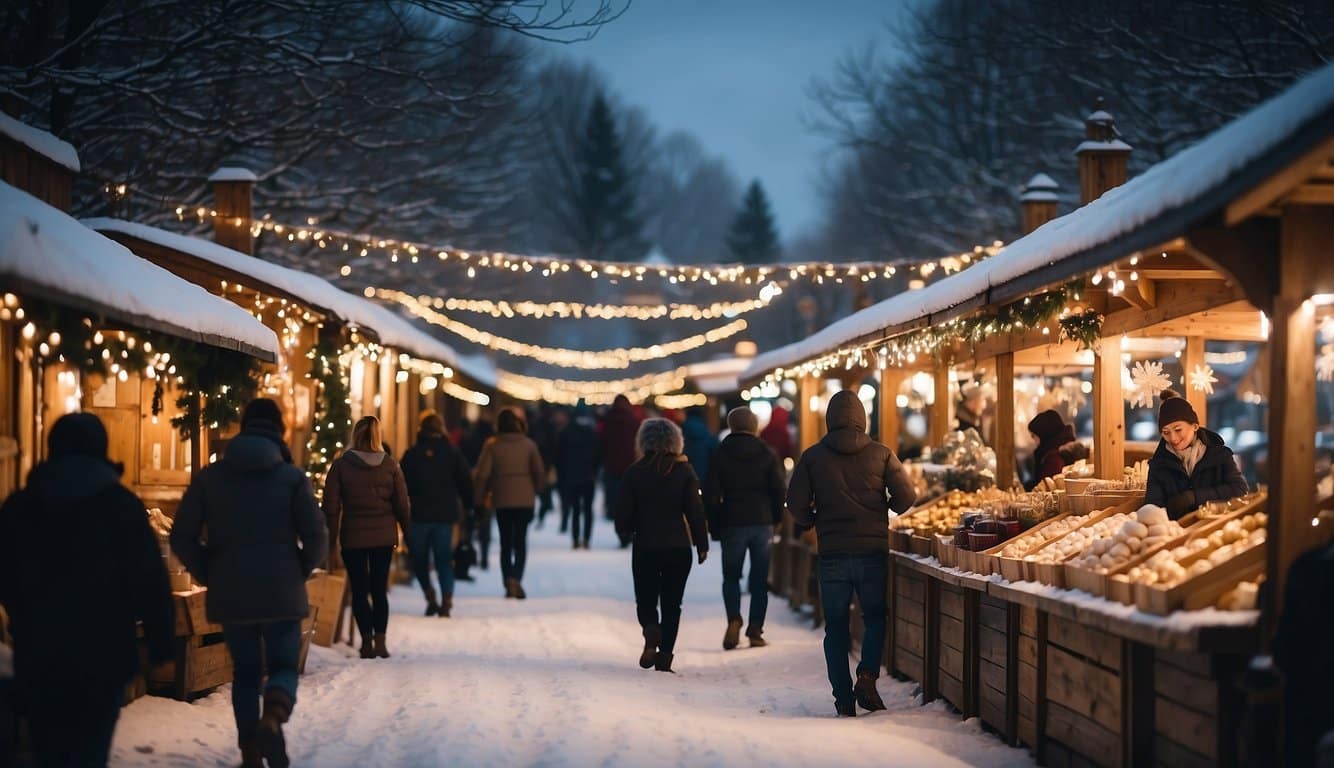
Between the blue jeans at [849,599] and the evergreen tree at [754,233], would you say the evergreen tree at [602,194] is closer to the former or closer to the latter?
the evergreen tree at [754,233]

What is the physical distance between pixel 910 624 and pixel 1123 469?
1860mm

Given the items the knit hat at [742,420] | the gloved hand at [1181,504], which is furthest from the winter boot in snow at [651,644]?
the gloved hand at [1181,504]

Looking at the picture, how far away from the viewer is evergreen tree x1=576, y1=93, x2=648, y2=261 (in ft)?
260

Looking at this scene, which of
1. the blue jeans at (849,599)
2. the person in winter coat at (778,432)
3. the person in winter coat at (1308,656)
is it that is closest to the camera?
the person in winter coat at (1308,656)

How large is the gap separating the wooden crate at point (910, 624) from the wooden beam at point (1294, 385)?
4789mm

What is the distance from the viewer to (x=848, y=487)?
10711 mm

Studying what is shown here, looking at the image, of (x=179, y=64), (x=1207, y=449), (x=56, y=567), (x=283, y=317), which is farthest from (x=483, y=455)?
(x=56, y=567)

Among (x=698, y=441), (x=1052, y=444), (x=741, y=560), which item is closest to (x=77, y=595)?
(x=741, y=560)

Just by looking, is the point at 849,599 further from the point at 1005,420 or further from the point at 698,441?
the point at 698,441

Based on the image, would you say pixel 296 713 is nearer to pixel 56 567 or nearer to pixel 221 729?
pixel 221 729

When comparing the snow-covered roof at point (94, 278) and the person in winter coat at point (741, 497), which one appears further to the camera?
the person in winter coat at point (741, 497)

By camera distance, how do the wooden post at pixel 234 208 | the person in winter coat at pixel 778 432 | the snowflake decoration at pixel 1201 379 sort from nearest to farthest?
the snowflake decoration at pixel 1201 379, the wooden post at pixel 234 208, the person in winter coat at pixel 778 432

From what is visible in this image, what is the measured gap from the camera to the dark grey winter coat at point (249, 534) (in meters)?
8.01

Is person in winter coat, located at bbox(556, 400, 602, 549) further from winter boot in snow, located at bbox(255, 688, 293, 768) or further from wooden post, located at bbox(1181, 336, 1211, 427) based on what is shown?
winter boot in snow, located at bbox(255, 688, 293, 768)
